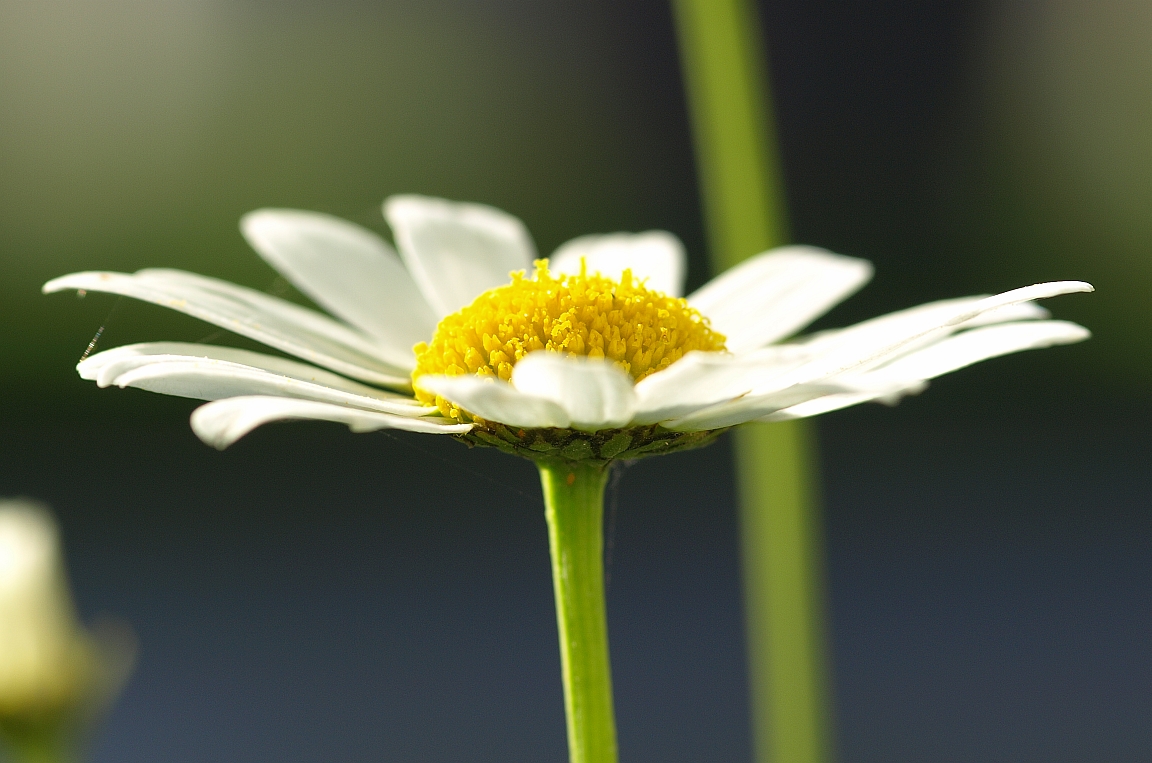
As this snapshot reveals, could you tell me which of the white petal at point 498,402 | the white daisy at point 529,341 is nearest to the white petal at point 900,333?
the white daisy at point 529,341

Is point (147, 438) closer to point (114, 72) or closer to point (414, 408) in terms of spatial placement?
point (114, 72)

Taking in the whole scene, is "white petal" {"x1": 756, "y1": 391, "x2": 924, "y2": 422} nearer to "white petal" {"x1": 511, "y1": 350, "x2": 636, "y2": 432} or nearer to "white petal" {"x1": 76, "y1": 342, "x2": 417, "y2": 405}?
"white petal" {"x1": 511, "y1": 350, "x2": 636, "y2": 432}

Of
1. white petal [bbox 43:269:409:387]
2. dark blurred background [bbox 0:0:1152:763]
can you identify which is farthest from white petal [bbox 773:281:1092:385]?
dark blurred background [bbox 0:0:1152:763]

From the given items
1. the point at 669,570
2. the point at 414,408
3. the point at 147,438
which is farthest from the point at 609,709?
the point at 147,438

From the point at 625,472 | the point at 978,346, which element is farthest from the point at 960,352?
the point at 625,472

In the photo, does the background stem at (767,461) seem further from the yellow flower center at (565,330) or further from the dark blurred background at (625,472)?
the dark blurred background at (625,472)

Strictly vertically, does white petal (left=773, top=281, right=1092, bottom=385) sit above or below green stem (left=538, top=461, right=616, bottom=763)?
above
